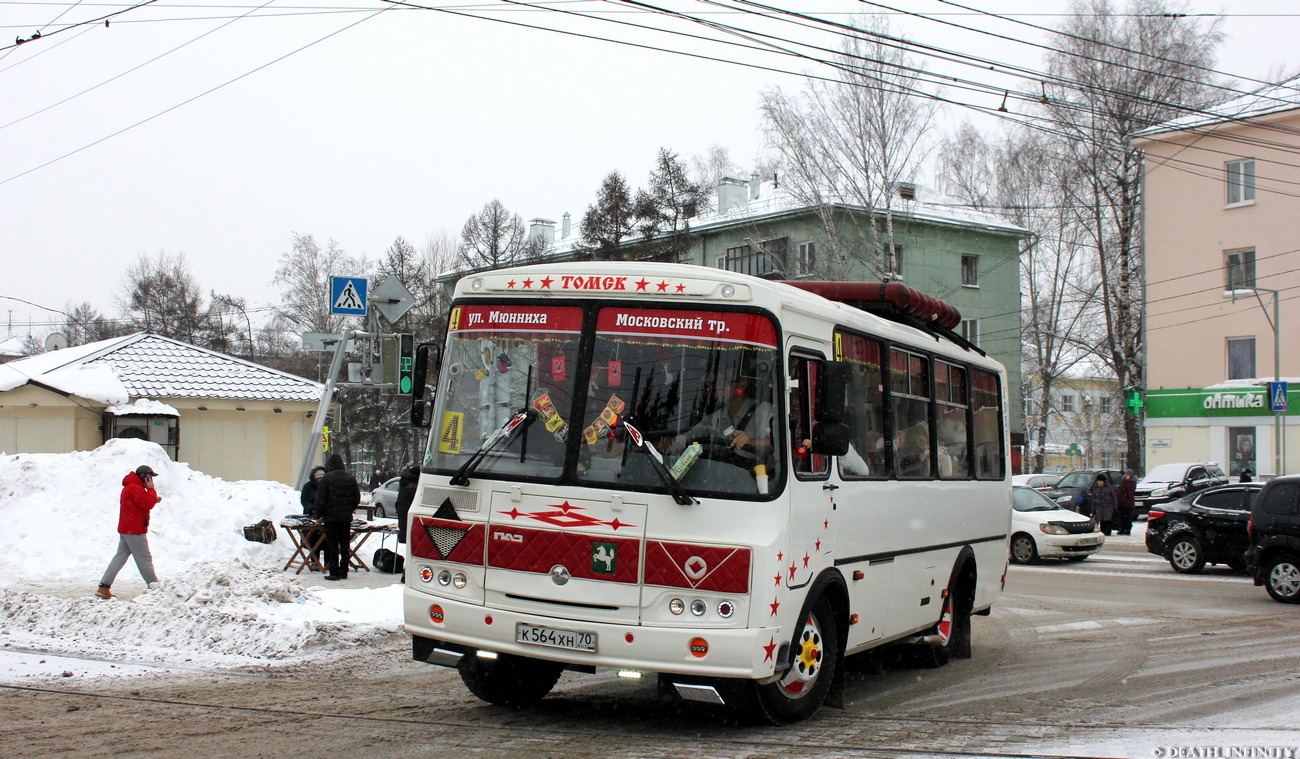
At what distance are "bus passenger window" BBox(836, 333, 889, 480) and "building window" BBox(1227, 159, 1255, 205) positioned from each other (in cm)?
3947

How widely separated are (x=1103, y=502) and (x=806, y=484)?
2416cm

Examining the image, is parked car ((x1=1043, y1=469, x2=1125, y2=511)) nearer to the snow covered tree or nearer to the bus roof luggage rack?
the snow covered tree

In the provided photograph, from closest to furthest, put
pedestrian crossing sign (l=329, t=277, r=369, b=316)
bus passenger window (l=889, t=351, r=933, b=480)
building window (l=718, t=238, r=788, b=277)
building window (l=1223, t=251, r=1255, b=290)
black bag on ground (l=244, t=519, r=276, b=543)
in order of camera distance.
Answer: bus passenger window (l=889, t=351, r=933, b=480)
pedestrian crossing sign (l=329, t=277, r=369, b=316)
black bag on ground (l=244, t=519, r=276, b=543)
building window (l=1223, t=251, r=1255, b=290)
building window (l=718, t=238, r=788, b=277)

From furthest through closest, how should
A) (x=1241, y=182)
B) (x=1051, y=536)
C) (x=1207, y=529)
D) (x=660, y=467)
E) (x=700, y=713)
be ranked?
1. (x=1241, y=182)
2. (x=1051, y=536)
3. (x=1207, y=529)
4. (x=700, y=713)
5. (x=660, y=467)

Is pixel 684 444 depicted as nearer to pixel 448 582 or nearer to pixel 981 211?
pixel 448 582

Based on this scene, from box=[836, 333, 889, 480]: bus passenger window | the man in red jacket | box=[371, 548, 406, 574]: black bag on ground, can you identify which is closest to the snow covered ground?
the man in red jacket

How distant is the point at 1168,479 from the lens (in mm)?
39125

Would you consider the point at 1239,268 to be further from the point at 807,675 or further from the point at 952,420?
the point at 807,675

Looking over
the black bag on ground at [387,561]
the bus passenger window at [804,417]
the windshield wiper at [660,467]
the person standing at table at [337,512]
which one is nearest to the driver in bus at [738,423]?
the windshield wiper at [660,467]

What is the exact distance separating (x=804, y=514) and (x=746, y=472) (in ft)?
1.85

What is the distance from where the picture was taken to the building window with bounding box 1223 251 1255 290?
42844 mm

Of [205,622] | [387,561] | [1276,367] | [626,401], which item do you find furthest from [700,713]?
[1276,367]

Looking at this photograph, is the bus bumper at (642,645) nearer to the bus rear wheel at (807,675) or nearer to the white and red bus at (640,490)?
the white and red bus at (640,490)

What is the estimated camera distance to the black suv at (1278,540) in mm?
16141
